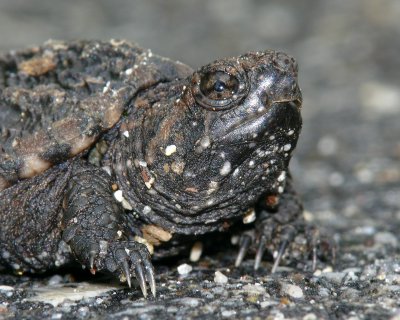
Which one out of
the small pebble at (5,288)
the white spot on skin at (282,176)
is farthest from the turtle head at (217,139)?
the small pebble at (5,288)

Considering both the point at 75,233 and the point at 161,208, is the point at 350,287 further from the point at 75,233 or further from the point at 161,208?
the point at 75,233

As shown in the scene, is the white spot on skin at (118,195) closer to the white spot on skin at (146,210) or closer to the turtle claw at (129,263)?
the white spot on skin at (146,210)

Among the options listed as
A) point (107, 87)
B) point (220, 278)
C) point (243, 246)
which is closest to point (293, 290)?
point (220, 278)

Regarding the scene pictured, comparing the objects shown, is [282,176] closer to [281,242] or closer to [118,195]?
[281,242]

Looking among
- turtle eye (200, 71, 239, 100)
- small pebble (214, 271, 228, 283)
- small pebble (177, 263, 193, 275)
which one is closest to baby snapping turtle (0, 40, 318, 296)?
turtle eye (200, 71, 239, 100)

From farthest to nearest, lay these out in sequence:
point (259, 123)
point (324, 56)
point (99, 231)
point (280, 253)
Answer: point (324, 56)
point (280, 253)
point (99, 231)
point (259, 123)

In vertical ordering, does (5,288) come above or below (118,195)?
below

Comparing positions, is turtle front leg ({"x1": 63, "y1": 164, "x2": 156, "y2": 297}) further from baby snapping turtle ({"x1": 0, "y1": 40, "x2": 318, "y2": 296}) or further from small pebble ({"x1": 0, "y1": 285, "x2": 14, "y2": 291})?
small pebble ({"x1": 0, "y1": 285, "x2": 14, "y2": 291})
